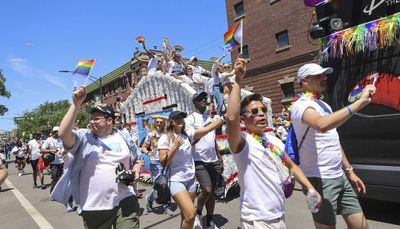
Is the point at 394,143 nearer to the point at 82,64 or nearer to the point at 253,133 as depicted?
the point at 253,133

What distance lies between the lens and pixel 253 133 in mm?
2889

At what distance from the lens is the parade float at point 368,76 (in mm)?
4469

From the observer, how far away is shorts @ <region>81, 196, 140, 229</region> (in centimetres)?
353

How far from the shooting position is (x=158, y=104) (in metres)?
11.0

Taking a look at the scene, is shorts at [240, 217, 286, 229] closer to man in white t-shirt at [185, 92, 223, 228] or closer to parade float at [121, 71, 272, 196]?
man in white t-shirt at [185, 92, 223, 228]

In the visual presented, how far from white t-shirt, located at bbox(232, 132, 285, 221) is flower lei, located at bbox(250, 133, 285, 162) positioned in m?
0.03

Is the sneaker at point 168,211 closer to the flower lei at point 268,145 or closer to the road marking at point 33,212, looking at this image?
the road marking at point 33,212

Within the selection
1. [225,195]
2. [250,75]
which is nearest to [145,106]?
[225,195]

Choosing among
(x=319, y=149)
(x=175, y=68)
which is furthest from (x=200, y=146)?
(x=175, y=68)

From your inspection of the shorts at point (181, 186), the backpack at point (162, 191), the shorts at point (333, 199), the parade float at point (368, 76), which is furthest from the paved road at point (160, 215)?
the shorts at point (333, 199)

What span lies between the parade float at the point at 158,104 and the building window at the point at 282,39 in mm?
12001

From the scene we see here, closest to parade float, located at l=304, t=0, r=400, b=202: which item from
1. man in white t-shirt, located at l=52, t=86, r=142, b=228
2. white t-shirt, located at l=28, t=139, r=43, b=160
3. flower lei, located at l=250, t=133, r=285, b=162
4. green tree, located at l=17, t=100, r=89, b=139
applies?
flower lei, located at l=250, t=133, r=285, b=162

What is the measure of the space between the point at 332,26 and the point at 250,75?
19.9m

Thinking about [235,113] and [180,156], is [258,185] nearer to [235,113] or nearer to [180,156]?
[235,113]
